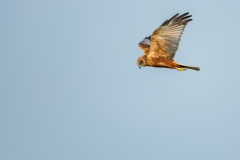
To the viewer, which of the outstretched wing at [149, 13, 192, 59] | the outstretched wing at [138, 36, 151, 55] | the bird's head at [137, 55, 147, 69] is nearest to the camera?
the outstretched wing at [149, 13, 192, 59]

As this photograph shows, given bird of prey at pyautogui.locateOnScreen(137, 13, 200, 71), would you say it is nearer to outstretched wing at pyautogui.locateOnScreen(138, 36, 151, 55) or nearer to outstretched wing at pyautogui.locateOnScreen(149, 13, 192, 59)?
outstretched wing at pyautogui.locateOnScreen(149, 13, 192, 59)

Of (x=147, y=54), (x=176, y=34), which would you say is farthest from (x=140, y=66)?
(x=176, y=34)

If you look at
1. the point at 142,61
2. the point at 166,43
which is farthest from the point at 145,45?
the point at 166,43

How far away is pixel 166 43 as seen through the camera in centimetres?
2272

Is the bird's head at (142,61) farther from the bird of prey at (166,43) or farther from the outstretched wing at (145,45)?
the outstretched wing at (145,45)

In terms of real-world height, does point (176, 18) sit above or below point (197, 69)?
above

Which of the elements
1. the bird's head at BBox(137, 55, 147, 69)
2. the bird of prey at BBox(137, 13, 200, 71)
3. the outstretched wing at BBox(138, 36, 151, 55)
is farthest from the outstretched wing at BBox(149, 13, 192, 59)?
the outstretched wing at BBox(138, 36, 151, 55)

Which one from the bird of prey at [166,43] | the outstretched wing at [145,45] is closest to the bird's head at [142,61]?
the bird of prey at [166,43]

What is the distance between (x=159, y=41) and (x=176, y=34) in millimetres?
688

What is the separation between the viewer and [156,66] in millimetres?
23500

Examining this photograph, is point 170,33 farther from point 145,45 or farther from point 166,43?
point 145,45

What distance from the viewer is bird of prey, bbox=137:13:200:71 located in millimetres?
22500

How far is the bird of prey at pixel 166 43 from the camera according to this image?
73.8 ft

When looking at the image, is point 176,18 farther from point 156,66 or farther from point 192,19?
point 156,66
